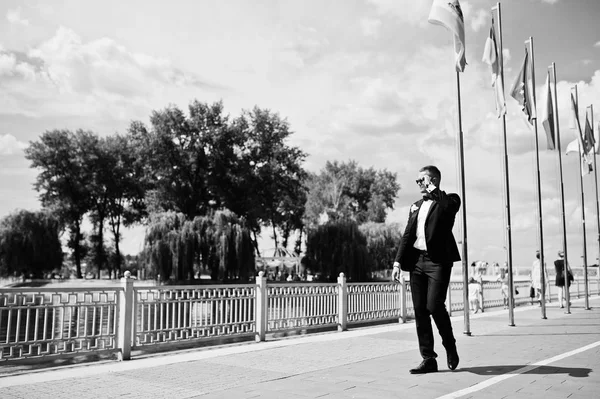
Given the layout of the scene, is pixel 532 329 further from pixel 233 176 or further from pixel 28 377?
pixel 233 176

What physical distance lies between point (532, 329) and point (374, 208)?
192 feet

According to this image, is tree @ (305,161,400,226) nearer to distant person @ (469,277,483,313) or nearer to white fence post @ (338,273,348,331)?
distant person @ (469,277,483,313)

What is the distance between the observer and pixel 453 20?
1187 centimetres

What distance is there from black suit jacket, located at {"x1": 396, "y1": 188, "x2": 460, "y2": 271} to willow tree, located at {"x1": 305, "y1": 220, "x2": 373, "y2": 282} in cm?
3517

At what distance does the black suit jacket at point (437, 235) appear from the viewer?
6117mm

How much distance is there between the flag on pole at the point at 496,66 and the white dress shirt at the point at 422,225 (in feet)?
28.0

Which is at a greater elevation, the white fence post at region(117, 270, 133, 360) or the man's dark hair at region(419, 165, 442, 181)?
the man's dark hair at region(419, 165, 442, 181)

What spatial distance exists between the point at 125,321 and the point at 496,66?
1043cm

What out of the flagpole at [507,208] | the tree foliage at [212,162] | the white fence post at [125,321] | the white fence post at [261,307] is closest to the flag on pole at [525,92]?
the flagpole at [507,208]

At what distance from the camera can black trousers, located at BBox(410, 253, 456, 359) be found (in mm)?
6059

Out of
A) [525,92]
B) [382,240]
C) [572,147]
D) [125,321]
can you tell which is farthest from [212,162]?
[125,321]

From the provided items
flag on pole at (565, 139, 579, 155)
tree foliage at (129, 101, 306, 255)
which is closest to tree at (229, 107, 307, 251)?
tree foliage at (129, 101, 306, 255)

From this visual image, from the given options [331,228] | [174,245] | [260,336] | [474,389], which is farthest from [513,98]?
[331,228]

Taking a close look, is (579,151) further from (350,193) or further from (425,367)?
(350,193)
